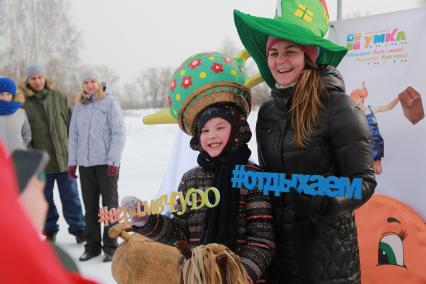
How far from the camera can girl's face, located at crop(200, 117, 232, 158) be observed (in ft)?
5.21

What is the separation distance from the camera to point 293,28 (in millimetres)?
1528

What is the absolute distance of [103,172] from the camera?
3748mm

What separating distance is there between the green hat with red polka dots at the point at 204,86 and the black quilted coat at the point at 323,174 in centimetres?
15

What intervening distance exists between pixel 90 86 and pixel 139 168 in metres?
4.83

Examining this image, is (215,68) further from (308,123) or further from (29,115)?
(29,115)

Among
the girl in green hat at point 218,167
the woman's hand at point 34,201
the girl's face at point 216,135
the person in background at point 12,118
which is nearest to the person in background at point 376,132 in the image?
the girl in green hat at point 218,167

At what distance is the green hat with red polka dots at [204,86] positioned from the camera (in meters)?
1.63

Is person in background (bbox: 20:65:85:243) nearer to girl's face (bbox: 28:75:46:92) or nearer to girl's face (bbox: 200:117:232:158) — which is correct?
girl's face (bbox: 28:75:46:92)

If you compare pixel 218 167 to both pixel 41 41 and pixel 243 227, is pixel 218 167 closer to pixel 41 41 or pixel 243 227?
pixel 243 227

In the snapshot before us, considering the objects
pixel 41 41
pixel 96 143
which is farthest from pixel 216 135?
pixel 41 41

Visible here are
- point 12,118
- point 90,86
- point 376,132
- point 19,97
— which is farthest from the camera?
point 19,97

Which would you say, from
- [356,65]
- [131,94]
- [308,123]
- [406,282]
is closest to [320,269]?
[308,123]

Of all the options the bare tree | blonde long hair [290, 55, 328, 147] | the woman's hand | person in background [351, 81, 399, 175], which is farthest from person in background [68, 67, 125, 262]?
the bare tree

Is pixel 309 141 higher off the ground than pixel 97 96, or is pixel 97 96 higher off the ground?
pixel 97 96
